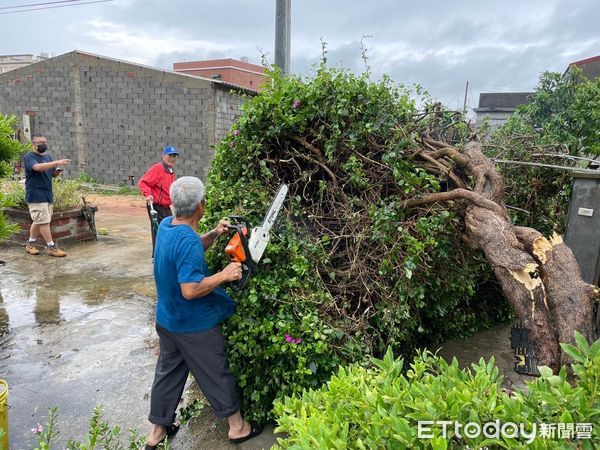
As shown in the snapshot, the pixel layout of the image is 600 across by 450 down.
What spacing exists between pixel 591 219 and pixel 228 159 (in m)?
3.00

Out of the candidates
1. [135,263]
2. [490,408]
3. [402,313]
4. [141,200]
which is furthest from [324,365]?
[141,200]

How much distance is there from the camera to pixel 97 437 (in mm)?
2730

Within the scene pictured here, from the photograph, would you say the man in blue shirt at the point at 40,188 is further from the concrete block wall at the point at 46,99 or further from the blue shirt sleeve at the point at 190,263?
the concrete block wall at the point at 46,99

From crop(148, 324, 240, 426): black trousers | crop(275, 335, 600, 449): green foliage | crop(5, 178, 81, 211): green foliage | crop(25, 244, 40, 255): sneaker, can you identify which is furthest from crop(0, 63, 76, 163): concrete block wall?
crop(275, 335, 600, 449): green foliage

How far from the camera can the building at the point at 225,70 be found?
38156mm

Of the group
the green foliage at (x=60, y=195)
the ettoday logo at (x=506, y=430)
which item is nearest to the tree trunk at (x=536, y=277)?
the ettoday logo at (x=506, y=430)

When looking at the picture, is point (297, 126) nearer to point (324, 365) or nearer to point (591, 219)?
point (324, 365)

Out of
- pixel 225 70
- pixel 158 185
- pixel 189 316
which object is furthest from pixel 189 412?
pixel 225 70

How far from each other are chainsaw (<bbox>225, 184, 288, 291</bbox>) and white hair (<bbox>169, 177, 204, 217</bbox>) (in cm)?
26

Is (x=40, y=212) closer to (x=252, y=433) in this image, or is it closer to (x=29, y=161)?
(x=29, y=161)

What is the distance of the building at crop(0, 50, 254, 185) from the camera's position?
13.9 metres

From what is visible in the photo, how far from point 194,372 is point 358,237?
4.59 ft

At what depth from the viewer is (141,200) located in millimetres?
13375

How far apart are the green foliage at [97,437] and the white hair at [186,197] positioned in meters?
1.15
